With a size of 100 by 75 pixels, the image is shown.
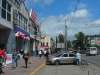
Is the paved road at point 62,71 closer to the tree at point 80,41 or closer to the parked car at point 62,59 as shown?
the parked car at point 62,59

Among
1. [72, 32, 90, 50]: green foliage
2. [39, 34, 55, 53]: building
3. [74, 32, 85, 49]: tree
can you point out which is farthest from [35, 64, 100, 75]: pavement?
[74, 32, 85, 49]: tree

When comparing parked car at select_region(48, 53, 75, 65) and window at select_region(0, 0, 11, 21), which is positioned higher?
window at select_region(0, 0, 11, 21)

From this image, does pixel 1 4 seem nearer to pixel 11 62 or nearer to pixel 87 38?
pixel 11 62

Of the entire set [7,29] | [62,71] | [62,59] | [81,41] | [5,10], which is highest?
[81,41]

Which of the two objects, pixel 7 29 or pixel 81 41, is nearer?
pixel 7 29

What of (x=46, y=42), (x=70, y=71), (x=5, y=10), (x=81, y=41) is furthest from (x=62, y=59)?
(x=81, y=41)

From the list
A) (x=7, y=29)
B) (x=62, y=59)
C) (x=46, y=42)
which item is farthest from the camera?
(x=46, y=42)

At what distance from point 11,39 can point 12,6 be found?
176 inches

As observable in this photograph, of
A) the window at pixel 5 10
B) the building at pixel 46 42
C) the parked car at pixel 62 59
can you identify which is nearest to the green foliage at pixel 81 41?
the building at pixel 46 42

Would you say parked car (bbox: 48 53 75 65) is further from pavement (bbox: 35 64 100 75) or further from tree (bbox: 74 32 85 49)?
tree (bbox: 74 32 85 49)

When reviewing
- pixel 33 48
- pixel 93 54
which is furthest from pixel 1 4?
pixel 93 54

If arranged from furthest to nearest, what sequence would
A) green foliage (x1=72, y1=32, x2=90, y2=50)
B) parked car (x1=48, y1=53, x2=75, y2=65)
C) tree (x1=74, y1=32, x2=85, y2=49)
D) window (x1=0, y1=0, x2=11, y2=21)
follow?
tree (x1=74, y1=32, x2=85, y2=49) → green foliage (x1=72, y1=32, x2=90, y2=50) → parked car (x1=48, y1=53, x2=75, y2=65) → window (x1=0, y1=0, x2=11, y2=21)

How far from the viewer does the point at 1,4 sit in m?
38.2

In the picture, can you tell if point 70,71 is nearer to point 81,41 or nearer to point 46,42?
point 46,42
